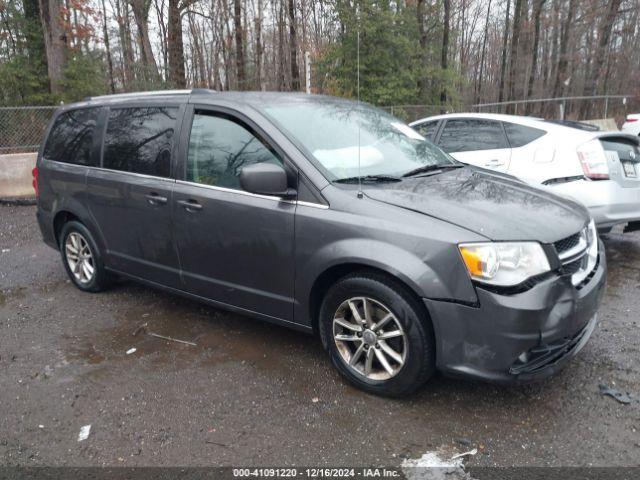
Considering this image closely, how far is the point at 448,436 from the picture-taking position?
275 cm

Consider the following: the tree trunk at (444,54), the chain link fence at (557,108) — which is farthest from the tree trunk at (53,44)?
the tree trunk at (444,54)

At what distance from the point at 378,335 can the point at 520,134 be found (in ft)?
13.3

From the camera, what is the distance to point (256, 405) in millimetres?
3098

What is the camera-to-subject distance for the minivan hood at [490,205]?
277 cm

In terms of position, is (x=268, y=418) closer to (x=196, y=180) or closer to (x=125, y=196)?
(x=196, y=180)

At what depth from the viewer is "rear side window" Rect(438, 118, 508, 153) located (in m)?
6.31

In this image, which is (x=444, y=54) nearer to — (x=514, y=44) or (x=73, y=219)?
(x=514, y=44)

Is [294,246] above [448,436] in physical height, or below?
above

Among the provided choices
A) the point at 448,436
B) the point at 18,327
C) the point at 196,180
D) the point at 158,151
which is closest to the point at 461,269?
the point at 448,436

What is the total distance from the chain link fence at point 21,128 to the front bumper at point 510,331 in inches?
424

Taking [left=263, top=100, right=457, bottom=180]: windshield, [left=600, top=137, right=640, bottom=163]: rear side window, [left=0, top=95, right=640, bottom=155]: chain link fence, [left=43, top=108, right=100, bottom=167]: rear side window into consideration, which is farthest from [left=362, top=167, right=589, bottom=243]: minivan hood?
[left=0, top=95, right=640, bottom=155]: chain link fence

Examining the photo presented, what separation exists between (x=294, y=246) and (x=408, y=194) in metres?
0.77

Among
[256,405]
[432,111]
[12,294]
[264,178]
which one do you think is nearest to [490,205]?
[264,178]

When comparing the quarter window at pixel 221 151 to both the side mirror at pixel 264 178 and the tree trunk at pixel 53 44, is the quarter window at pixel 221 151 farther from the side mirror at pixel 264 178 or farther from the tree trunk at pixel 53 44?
the tree trunk at pixel 53 44
